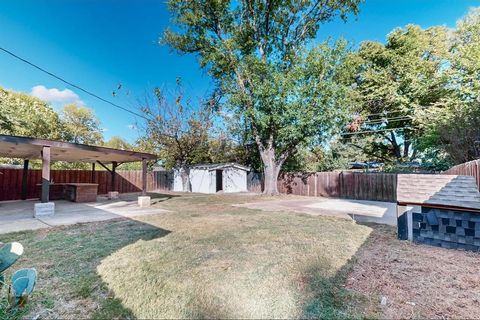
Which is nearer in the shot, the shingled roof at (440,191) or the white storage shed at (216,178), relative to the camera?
the shingled roof at (440,191)

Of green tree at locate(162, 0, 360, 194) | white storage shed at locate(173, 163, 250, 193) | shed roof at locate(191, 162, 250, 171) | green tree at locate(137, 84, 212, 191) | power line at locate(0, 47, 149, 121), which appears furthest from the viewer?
green tree at locate(137, 84, 212, 191)

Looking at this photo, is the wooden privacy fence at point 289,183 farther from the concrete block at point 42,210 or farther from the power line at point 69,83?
the concrete block at point 42,210

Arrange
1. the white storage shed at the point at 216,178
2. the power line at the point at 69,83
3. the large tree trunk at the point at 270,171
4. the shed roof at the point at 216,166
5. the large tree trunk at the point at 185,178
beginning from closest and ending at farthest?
1. the power line at the point at 69,83
2. the large tree trunk at the point at 270,171
3. the shed roof at the point at 216,166
4. the white storage shed at the point at 216,178
5. the large tree trunk at the point at 185,178

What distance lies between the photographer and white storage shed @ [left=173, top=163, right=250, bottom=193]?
16.6 m

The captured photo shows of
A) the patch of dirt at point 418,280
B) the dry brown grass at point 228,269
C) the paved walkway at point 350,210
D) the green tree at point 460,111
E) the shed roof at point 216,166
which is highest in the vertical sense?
the green tree at point 460,111

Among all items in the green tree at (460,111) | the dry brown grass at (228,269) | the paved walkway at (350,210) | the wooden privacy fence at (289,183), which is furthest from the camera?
the wooden privacy fence at (289,183)

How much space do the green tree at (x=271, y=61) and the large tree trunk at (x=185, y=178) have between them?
6.35 meters

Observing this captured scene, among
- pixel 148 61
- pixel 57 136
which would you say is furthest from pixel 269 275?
pixel 57 136

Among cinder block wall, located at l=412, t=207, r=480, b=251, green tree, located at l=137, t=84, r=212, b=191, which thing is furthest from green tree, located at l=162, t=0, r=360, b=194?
cinder block wall, located at l=412, t=207, r=480, b=251

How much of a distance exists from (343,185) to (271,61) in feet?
28.0

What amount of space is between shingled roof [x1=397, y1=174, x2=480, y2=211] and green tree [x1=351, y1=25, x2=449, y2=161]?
Result: 35.6 feet

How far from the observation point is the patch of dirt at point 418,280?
2262 mm

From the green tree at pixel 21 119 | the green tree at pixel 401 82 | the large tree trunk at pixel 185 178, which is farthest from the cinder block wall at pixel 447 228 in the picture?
the green tree at pixel 21 119

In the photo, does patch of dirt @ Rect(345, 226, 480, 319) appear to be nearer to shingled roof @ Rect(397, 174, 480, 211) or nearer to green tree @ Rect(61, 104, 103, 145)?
shingled roof @ Rect(397, 174, 480, 211)
